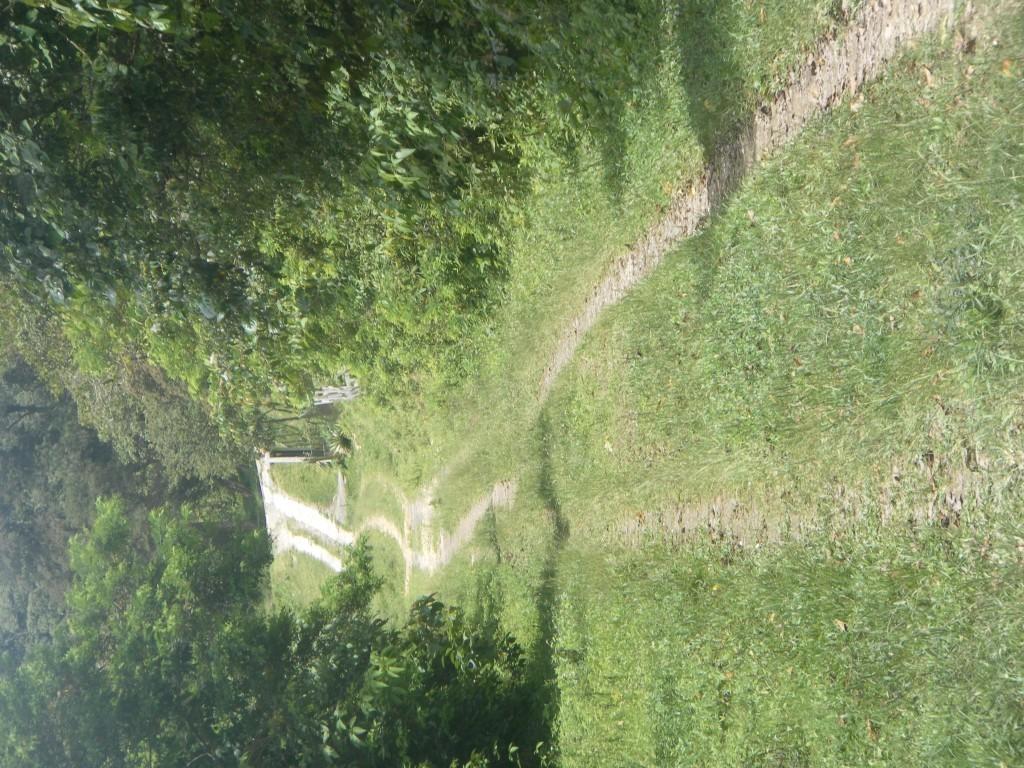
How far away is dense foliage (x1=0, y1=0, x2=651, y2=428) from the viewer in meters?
7.63

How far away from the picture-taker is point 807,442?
23.5 feet

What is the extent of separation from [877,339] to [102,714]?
15.2 m

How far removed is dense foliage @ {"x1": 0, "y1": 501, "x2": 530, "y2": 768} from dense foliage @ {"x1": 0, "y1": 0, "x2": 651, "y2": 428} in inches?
175

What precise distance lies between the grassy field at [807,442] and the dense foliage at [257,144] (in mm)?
1362

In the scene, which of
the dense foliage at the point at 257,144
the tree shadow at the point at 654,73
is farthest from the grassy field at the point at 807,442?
the dense foliage at the point at 257,144

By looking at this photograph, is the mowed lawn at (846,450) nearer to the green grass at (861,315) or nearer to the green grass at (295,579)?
the green grass at (861,315)

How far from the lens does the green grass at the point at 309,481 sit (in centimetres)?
2366

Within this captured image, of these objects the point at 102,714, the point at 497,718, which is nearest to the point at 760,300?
the point at 497,718

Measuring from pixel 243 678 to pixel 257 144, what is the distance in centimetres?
919

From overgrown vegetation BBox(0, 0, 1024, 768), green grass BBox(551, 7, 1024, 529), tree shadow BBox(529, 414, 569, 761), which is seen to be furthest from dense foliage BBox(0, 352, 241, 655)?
green grass BBox(551, 7, 1024, 529)

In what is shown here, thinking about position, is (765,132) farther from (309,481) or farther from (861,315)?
(309,481)

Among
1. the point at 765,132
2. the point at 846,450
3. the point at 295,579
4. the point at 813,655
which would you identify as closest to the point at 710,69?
the point at 765,132

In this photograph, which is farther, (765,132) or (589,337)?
(589,337)

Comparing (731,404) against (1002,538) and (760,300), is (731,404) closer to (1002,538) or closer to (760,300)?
(760,300)
